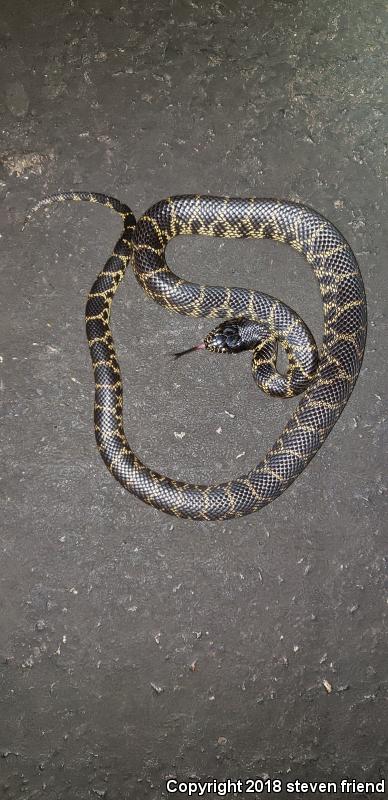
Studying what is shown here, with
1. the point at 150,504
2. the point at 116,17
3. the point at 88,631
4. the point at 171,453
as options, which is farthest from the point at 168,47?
the point at 88,631

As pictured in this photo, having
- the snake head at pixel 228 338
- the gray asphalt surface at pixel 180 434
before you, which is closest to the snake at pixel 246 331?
the snake head at pixel 228 338

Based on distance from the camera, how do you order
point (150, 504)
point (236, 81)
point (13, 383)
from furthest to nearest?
1. point (236, 81)
2. point (13, 383)
3. point (150, 504)

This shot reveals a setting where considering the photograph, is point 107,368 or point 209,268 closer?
point 107,368

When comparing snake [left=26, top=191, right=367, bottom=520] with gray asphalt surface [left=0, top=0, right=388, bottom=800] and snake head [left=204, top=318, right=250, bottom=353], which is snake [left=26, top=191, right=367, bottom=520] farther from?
gray asphalt surface [left=0, top=0, right=388, bottom=800]

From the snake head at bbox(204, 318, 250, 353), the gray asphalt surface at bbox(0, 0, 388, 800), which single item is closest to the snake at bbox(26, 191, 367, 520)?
the snake head at bbox(204, 318, 250, 353)

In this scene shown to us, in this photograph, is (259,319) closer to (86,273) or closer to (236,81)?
(86,273)
